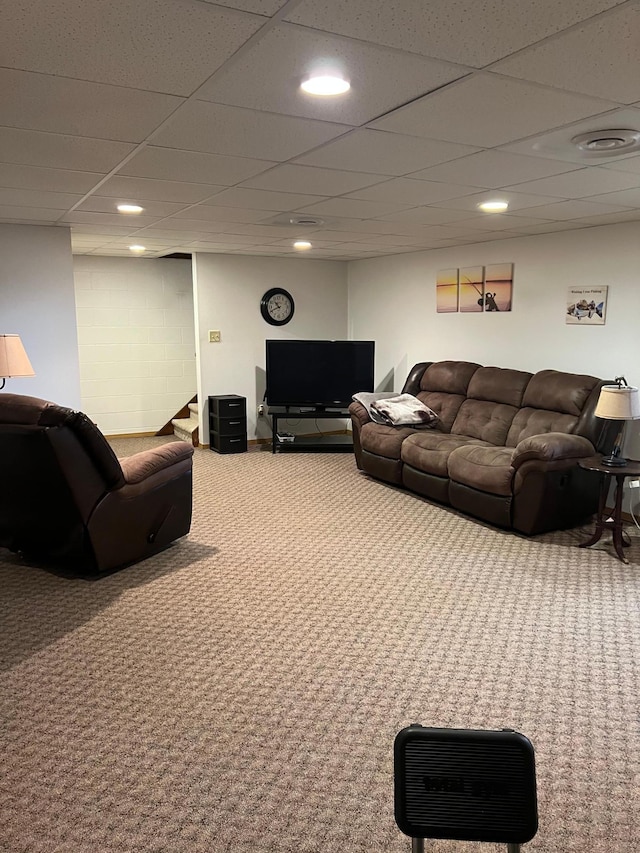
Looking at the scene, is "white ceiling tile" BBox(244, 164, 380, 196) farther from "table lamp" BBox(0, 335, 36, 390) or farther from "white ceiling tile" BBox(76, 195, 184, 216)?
"table lamp" BBox(0, 335, 36, 390)

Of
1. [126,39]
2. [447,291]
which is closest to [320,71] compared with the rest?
[126,39]

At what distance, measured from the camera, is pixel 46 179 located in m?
3.42

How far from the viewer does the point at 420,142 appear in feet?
8.73

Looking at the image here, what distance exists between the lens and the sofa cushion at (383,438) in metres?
5.68

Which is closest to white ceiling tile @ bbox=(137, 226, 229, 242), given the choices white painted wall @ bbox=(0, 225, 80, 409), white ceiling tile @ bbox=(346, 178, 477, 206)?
white painted wall @ bbox=(0, 225, 80, 409)

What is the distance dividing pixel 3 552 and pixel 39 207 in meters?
2.28

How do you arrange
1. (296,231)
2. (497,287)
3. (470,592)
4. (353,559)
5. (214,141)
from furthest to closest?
(497,287)
(296,231)
(353,559)
(470,592)
(214,141)

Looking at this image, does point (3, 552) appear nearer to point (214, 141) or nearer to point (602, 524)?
point (214, 141)

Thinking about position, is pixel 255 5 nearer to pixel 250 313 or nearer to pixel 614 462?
pixel 614 462

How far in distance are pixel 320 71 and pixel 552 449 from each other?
121 inches

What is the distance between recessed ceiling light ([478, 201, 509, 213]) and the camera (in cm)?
407

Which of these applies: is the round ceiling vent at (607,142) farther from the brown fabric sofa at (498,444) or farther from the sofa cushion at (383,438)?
the sofa cushion at (383,438)

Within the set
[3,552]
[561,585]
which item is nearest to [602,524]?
[561,585]

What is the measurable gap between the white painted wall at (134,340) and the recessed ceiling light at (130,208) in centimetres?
380
